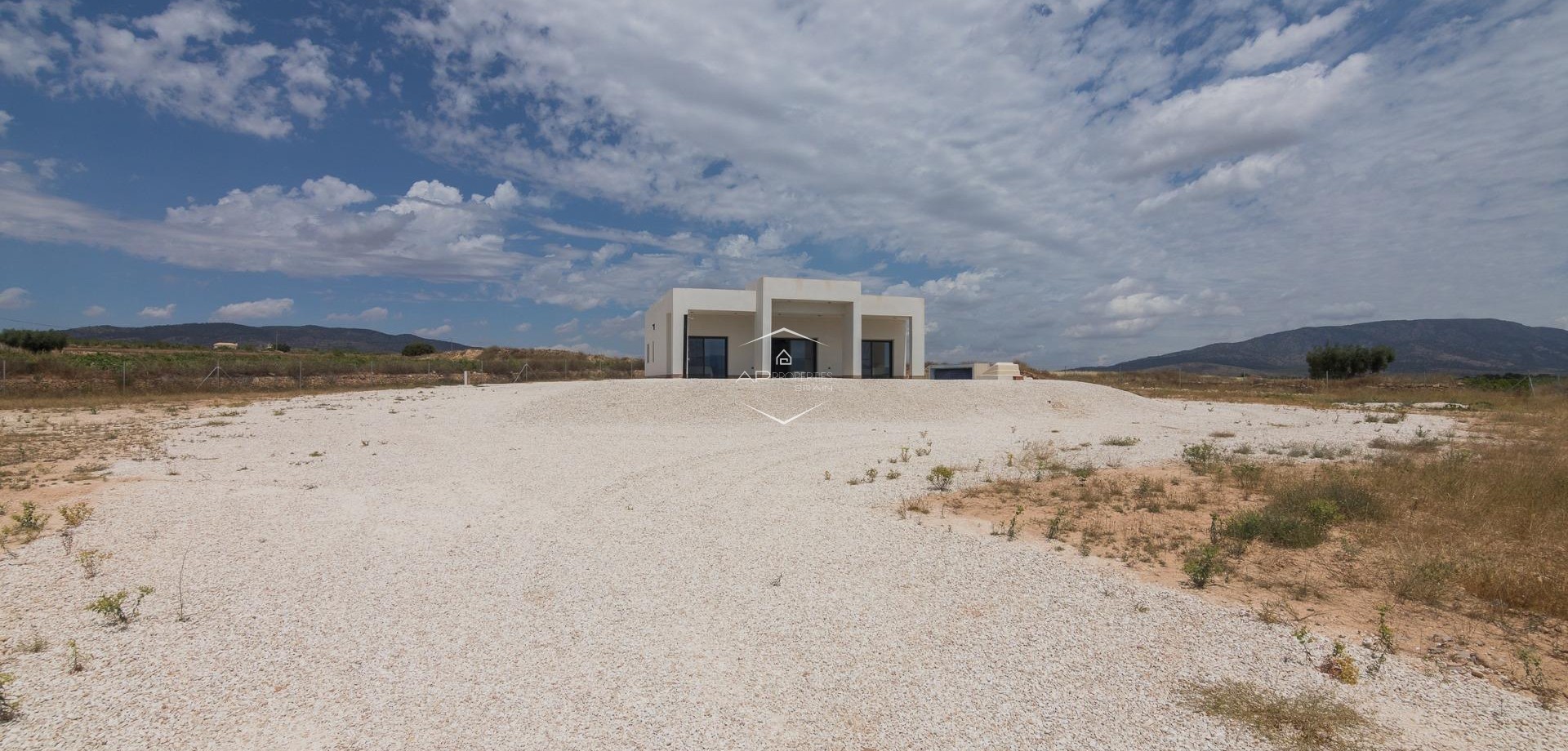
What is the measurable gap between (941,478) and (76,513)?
9481 mm

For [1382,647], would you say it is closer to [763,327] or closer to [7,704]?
[7,704]

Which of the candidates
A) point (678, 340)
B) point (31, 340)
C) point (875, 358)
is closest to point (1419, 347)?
point (875, 358)

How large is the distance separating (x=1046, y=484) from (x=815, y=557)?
186 inches

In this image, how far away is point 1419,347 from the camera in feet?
456

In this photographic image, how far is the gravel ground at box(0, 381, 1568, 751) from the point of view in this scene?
3.35 m

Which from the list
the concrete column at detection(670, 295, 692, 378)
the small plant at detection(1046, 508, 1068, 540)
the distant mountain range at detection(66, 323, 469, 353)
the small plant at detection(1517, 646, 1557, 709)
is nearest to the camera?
the small plant at detection(1517, 646, 1557, 709)

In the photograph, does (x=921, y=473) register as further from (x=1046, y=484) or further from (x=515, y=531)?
(x=515, y=531)

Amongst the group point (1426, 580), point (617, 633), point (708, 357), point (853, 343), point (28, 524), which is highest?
point (853, 343)

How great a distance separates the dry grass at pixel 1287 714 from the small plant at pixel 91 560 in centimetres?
753

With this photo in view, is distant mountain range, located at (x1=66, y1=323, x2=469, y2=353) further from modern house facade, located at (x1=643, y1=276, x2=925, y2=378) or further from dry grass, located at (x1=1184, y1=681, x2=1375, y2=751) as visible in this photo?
dry grass, located at (x1=1184, y1=681, x2=1375, y2=751)

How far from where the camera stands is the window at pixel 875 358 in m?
30.6

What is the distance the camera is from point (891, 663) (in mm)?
4066

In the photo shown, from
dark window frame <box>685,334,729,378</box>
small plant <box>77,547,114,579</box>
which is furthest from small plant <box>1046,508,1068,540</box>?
dark window frame <box>685,334,729,378</box>

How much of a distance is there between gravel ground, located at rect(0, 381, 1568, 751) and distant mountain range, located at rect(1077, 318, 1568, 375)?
129744mm
